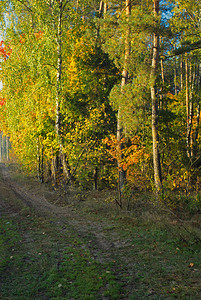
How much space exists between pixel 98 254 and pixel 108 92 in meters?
11.0

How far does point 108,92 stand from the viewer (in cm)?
1567

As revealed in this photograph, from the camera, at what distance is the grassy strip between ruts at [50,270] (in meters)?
4.66

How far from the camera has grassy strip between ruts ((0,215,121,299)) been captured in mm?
4660

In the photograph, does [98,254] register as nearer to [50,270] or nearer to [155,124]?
[50,270]

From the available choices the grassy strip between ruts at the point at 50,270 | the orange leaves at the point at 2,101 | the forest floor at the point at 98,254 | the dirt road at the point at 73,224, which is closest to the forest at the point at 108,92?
the dirt road at the point at 73,224

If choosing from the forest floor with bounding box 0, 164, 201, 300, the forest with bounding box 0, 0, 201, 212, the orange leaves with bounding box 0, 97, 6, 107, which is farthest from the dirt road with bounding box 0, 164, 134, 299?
the orange leaves with bounding box 0, 97, 6, 107

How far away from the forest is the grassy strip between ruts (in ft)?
13.8

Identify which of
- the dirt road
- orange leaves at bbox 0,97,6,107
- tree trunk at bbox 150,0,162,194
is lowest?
the dirt road

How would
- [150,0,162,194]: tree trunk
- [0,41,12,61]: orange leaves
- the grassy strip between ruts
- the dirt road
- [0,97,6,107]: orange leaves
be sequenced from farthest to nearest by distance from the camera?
[0,97,6,107]: orange leaves, [0,41,12,61]: orange leaves, [150,0,162,194]: tree trunk, the dirt road, the grassy strip between ruts

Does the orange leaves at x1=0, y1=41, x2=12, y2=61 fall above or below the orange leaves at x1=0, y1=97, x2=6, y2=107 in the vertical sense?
above

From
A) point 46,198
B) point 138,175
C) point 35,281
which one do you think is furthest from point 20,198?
point 35,281

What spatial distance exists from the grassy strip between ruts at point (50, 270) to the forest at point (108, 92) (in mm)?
4203

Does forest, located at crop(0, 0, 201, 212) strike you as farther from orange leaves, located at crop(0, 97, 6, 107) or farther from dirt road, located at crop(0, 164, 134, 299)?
orange leaves, located at crop(0, 97, 6, 107)

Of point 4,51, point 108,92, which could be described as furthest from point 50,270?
point 4,51
